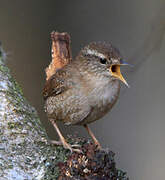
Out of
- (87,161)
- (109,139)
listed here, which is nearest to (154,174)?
(109,139)

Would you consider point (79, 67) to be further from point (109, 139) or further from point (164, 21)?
point (109, 139)

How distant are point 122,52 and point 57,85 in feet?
8.72

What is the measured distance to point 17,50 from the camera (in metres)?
6.23

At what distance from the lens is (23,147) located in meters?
2.83

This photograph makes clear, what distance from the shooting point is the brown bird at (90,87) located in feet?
11.0

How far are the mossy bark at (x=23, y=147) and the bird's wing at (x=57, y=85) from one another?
0.41 m

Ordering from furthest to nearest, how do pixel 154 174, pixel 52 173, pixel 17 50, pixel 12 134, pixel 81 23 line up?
pixel 81 23 → pixel 17 50 → pixel 154 174 → pixel 12 134 → pixel 52 173

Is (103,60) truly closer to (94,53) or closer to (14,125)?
(94,53)

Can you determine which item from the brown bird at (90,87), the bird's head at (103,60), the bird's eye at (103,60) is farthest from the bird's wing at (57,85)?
the bird's eye at (103,60)

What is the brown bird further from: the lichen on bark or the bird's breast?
the lichen on bark

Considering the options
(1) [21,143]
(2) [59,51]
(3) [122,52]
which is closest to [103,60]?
(2) [59,51]

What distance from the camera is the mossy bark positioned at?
2.65 meters

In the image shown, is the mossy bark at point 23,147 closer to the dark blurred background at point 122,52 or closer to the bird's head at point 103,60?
the bird's head at point 103,60

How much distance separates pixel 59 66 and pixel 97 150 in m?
1.58
